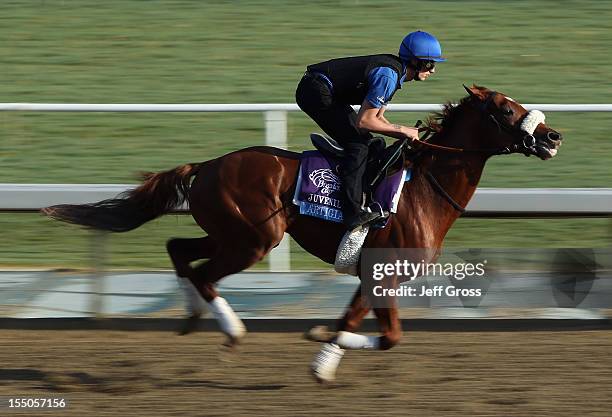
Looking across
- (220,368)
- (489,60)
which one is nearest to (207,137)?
(220,368)

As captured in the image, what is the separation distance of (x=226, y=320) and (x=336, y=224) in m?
0.75

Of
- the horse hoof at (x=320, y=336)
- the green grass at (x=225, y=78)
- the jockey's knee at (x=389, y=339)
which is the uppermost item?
the jockey's knee at (x=389, y=339)

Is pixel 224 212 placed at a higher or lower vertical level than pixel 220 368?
higher

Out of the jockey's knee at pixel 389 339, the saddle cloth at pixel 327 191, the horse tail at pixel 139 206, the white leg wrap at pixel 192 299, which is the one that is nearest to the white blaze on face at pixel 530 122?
the saddle cloth at pixel 327 191

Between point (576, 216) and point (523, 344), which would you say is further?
point (576, 216)

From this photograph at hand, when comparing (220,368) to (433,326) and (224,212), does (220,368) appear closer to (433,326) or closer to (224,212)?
(224,212)

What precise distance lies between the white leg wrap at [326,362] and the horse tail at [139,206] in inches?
45.2

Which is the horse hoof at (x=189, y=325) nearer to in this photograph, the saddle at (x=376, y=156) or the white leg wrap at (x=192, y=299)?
the white leg wrap at (x=192, y=299)

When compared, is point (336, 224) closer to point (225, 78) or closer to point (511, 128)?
point (511, 128)

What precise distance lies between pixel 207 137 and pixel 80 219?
1.76 metres

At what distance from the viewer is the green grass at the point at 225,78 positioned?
284 inches

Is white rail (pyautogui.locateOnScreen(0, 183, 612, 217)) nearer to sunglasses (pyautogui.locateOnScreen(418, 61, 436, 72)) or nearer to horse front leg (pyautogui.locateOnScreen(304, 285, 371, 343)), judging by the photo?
sunglasses (pyautogui.locateOnScreen(418, 61, 436, 72))

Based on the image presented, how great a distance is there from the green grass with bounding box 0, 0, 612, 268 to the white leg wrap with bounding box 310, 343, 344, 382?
178 centimetres

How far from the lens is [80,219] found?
19.7 ft
